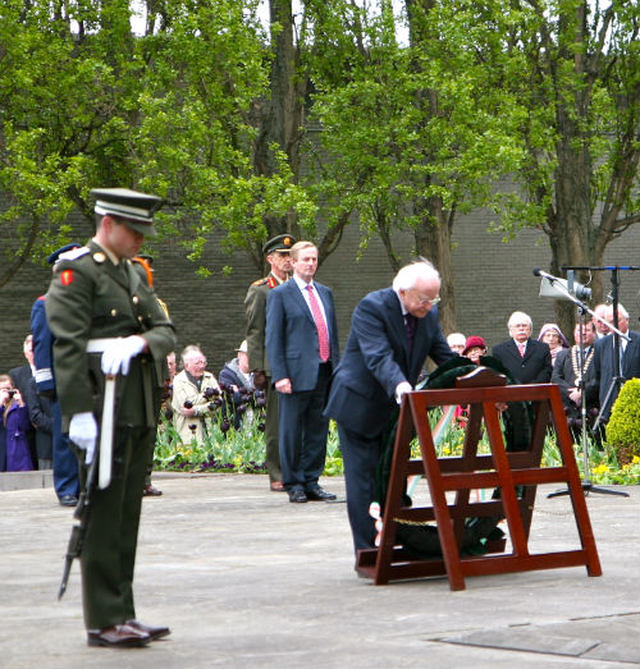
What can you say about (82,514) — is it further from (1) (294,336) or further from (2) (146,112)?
(2) (146,112)

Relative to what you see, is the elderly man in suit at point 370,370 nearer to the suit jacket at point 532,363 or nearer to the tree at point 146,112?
the suit jacket at point 532,363

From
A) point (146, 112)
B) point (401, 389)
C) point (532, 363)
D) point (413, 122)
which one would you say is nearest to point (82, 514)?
point (401, 389)

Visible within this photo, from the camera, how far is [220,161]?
86.9 ft

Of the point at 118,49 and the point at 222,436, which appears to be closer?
the point at 222,436

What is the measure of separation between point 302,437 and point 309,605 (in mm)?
4856

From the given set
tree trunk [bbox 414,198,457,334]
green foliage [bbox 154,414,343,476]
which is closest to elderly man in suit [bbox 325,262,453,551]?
green foliage [bbox 154,414,343,476]

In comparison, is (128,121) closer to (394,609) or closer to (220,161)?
(220,161)

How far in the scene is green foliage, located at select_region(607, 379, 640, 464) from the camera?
13.1 meters

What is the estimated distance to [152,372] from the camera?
231 inches

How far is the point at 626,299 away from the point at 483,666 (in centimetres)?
3118

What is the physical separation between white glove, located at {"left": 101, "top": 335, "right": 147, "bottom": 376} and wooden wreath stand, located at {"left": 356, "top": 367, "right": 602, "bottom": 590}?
177 centimetres

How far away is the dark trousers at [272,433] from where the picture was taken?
12.3 meters

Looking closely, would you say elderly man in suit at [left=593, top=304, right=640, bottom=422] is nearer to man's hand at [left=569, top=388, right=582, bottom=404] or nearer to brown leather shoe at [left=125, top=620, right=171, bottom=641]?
man's hand at [left=569, top=388, right=582, bottom=404]

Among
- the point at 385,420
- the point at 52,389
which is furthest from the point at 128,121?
the point at 385,420
